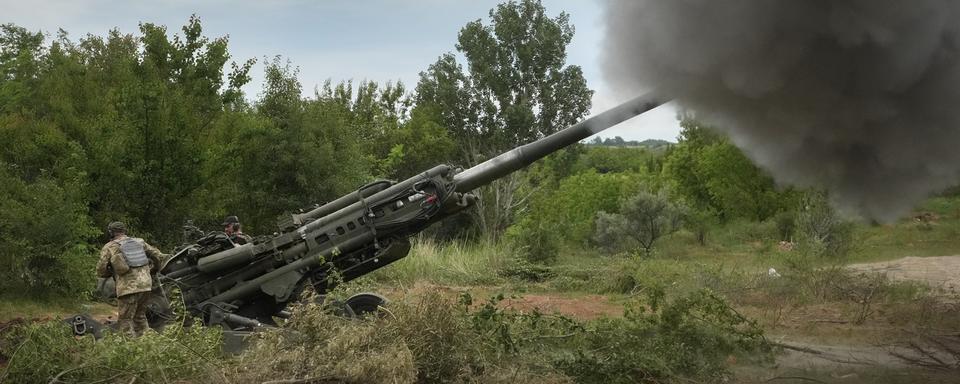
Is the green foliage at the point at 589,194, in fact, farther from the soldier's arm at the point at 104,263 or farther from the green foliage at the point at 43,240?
the soldier's arm at the point at 104,263

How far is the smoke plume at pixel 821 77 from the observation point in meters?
8.15

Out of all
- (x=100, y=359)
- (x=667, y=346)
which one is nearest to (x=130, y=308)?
(x=100, y=359)

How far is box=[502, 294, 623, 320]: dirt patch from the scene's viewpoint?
14609 mm

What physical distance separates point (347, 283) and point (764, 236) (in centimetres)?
2397

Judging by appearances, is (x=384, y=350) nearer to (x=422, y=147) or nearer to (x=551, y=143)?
(x=551, y=143)

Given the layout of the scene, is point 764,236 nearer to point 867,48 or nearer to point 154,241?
point 154,241

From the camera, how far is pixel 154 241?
17.5 meters

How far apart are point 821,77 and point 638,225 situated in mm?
20476

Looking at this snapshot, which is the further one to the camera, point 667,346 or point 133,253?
point 133,253

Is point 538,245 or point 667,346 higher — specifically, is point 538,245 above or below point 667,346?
above

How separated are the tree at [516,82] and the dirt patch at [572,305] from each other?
11.6 meters

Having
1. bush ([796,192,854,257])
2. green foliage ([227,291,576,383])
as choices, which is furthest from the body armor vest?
bush ([796,192,854,257])

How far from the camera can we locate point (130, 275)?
388 inches

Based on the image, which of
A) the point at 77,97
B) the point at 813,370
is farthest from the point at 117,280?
the point at 77,97
